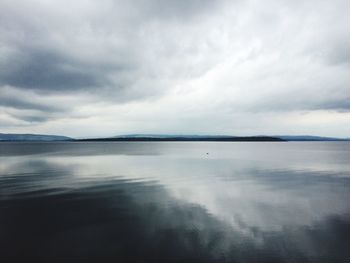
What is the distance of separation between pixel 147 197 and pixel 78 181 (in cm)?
1302

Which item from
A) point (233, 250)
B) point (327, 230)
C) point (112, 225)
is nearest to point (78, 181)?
point (112, 225)

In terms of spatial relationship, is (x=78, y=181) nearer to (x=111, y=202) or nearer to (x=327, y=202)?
(x=111, y=202)

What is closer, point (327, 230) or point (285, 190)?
point (327, 230)

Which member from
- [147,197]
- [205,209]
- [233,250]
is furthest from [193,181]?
[233,250]

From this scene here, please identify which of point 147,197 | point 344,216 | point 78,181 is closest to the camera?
point 344,216

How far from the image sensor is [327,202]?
818 inches

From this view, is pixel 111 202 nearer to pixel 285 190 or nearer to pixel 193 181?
pixel 193 181

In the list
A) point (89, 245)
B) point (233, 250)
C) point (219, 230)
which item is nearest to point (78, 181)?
point (89, 245)

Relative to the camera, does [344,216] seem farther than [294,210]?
No

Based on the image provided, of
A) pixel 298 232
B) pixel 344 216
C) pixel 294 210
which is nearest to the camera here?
pixel 298 232

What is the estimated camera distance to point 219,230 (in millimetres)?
14078

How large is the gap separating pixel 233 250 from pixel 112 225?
306 inches

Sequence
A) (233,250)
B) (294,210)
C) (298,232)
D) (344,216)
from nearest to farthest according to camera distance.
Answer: (233,250) < (298,232) < (344,216) < (294,210)

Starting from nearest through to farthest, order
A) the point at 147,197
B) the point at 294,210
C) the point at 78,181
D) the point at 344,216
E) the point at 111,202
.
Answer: the point at 344,216, the point at 294,210, the point at 111,202, the point at 147,197, the point at 78,181
